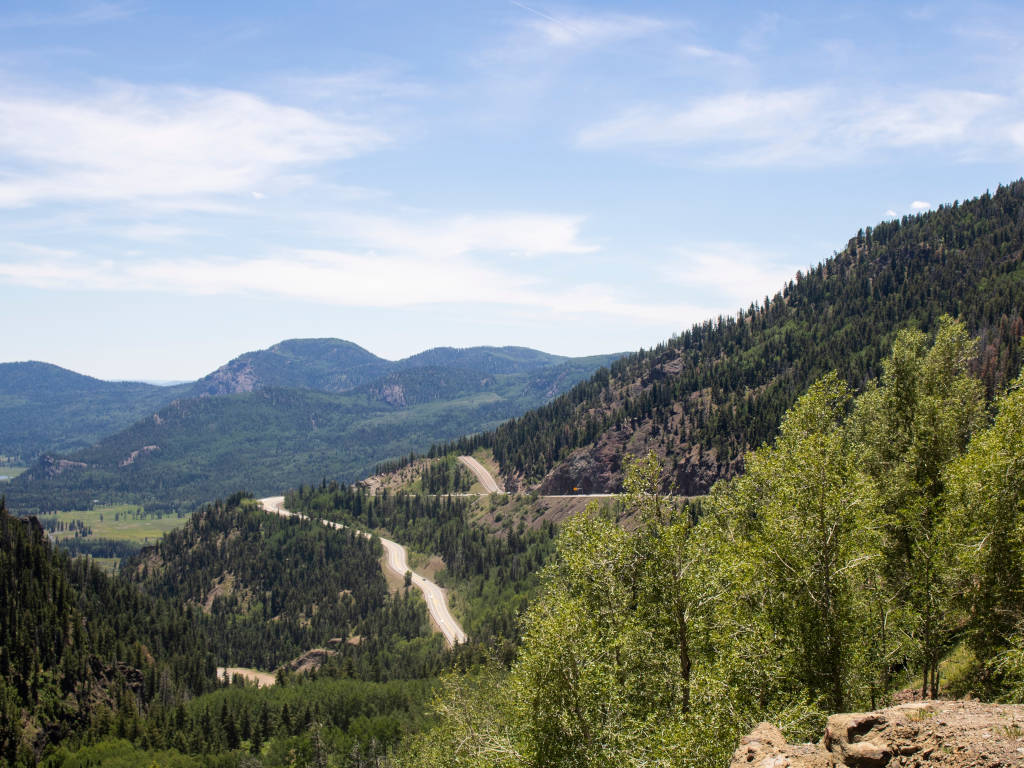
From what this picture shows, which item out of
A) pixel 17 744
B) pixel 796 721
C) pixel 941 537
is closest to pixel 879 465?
pixel 941 537

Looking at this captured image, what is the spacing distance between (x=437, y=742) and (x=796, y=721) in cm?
5619

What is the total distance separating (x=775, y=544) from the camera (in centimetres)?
3362

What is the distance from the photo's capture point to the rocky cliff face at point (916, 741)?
18.6m

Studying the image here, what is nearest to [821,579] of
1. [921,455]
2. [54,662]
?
[921,455]

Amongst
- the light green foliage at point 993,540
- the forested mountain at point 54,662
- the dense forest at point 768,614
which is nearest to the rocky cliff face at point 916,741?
the dense forest at point 768,614

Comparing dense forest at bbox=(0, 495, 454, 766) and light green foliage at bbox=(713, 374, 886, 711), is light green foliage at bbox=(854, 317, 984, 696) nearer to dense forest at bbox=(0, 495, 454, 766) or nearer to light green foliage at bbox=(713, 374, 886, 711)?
light green foliage at bbox=(713, 374, 886, 711)

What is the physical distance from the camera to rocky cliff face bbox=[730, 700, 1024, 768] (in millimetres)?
18578

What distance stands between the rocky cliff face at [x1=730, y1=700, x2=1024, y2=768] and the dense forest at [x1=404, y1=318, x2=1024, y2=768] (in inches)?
198

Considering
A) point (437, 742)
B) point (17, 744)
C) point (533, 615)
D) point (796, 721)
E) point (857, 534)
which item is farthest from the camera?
point (17, 744)

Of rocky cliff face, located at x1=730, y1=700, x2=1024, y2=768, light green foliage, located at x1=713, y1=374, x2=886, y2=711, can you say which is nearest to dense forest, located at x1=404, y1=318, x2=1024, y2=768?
light green foliage, located at x1=713, y1=374, x2=886, y2=711

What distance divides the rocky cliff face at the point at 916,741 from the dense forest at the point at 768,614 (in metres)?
5.03

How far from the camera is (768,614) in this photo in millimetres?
33094

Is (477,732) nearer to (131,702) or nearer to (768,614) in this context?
(768,614)

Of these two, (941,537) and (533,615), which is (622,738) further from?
(941,537)
